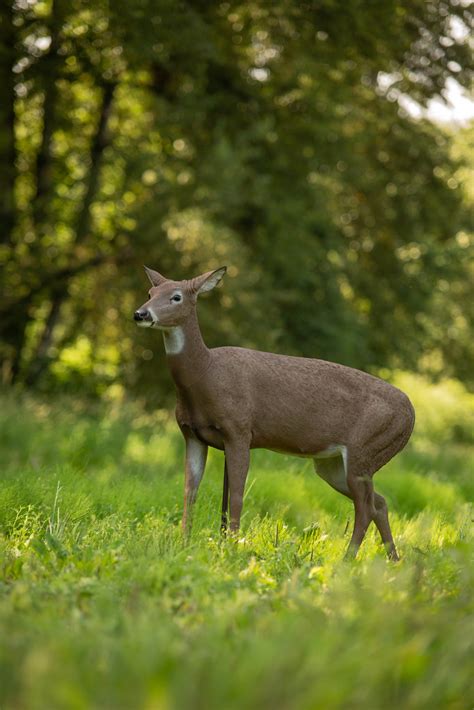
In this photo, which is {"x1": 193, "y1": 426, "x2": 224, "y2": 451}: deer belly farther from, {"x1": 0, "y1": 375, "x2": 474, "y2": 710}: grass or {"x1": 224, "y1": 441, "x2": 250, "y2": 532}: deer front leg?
{"x1": 0, "y1": 375, "x2": 474, "y2": 710}: grass

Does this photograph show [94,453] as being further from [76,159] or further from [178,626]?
[76,159]

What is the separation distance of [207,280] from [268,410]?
91cm

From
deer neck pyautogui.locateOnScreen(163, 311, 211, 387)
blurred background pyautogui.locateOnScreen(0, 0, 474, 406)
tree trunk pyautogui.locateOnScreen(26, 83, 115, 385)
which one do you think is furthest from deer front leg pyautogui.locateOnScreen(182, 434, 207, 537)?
tree trunk pyautogui.locateOnScreen(26, 83, 115, 385)

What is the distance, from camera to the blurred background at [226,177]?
46.9 feet

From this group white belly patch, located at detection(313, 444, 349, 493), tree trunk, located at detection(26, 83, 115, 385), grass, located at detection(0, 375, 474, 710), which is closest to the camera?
grass, located at detection(0, 375, 474, 710)

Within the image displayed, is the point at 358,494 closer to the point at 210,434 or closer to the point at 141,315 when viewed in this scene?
the point at 210,434

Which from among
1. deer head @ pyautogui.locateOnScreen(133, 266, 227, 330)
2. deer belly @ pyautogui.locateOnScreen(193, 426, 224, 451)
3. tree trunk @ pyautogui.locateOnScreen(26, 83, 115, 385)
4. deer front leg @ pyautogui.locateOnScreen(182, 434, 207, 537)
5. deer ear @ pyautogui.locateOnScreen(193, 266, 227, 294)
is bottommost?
→ tree trunk @ pyautogui.locateOnScreen(26, 83, 115, 385)

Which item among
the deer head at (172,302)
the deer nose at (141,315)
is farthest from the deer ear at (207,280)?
the deer nose at (141,315)

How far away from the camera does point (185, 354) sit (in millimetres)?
6047

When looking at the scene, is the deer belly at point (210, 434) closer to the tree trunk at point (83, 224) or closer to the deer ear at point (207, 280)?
the deer ear at point (207, 280)

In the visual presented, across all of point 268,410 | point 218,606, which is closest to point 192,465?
point 268,410

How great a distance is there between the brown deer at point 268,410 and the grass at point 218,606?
1.13ft

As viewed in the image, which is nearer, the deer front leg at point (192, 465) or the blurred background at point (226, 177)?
the deer front leg at point (192, 465)

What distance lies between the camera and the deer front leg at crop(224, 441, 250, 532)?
607 centimetres
